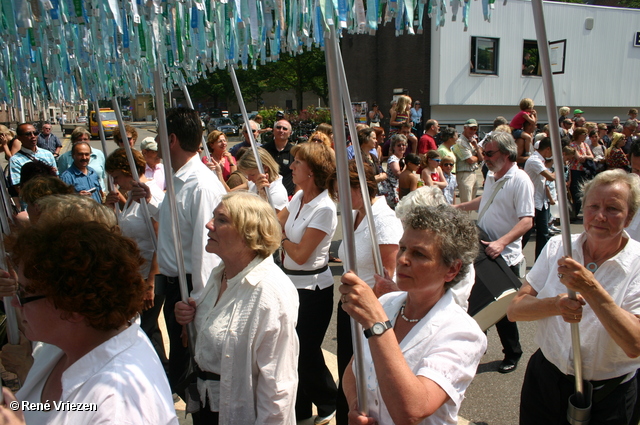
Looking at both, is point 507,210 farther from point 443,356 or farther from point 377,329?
point 377,329

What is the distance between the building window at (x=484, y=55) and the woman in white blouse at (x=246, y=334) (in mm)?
22972

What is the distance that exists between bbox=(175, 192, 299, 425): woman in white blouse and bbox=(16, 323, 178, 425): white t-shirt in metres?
0.69

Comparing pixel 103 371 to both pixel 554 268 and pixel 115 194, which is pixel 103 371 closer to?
pixel 554 268

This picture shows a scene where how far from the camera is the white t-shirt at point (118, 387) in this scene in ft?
4.63

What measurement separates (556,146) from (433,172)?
5.95 meters

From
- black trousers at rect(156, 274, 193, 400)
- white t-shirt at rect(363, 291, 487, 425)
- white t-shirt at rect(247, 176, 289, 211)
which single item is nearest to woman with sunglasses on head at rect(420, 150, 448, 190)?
white t-shirt at rect(247, 176, 289, 211)

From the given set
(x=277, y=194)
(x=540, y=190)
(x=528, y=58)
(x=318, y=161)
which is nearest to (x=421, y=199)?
(x=318, y=161)

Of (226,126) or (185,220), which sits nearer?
(185,220)

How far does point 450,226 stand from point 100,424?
139 centimetres

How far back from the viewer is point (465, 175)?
385 inches

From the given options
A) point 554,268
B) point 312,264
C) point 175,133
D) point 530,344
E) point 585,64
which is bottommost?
point 530,344

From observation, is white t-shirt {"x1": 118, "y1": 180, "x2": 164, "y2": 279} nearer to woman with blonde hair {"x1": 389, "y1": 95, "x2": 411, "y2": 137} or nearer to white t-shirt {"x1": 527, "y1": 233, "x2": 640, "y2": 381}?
white t-shirt {"x1": 527, "y1": 233, "x2": 640, "y2": 381}

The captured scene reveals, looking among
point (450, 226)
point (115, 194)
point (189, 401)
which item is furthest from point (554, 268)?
point (115, 194)

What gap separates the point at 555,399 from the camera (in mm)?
2395
